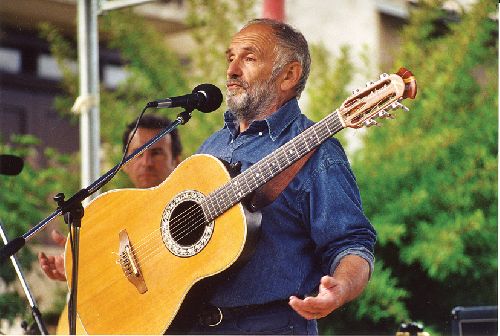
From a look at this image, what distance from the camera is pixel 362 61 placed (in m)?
6.14

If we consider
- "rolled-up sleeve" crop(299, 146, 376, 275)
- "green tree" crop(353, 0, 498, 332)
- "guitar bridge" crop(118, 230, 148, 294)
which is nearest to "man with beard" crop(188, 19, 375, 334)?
"rolled-up sleeve" crop(299, 146, 376, 275)

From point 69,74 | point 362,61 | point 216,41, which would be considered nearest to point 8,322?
point 69,74

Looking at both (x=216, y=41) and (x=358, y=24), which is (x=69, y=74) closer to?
(x=216, y=41)

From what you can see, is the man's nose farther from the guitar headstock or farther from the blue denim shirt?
the guitar headstock

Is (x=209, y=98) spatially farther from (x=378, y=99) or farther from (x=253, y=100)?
(x=378, y=99)

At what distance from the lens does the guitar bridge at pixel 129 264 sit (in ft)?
9.75

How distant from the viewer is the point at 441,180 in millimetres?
5285

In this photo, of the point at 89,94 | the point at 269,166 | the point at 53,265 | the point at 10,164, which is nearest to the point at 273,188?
the point at 269,166

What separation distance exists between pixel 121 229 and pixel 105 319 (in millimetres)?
286

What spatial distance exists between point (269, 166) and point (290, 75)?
39 centimetres

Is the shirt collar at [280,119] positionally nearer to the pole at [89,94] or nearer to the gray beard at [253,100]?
the gray beard at [253,100]

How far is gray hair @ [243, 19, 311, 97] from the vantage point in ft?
9.72

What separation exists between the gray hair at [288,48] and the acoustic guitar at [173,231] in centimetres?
36

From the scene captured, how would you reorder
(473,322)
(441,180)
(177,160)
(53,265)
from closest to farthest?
1. (53,265)
2. (473,322)
3. (177,160)
4. (441,180)
